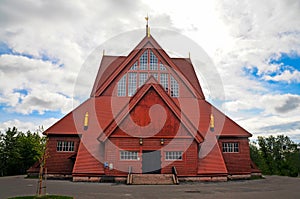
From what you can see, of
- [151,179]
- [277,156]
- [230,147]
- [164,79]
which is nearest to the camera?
[151,179]

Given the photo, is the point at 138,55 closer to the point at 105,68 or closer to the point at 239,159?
the point at 105,68

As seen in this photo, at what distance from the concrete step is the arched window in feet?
31.8

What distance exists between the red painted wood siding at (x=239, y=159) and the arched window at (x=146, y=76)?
791 cm

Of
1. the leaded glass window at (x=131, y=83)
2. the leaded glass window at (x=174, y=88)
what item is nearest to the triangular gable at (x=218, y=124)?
the leaded glass window at (x=174, y=88)

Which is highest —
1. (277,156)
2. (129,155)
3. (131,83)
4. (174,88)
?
(131,83)

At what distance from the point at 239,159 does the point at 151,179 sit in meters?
10.8

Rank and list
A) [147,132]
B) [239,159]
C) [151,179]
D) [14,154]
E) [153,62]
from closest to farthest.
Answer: [151,179] < [147,132] < [239,159] < [153,62] < [14,154]

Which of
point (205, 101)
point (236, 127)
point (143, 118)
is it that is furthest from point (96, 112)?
point (236, 127)

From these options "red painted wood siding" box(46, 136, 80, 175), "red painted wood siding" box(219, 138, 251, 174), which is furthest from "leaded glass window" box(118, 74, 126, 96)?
"red painted wood siding" box(219, 138, 251, 174)

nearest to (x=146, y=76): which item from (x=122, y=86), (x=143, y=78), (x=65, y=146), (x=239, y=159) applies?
(x=143, y=78)

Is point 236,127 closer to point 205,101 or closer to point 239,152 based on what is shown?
point 239,152

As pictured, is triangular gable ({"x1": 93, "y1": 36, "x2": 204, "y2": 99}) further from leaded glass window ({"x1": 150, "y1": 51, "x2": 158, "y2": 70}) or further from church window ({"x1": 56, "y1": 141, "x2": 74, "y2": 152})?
church window ({"x1": 56, "y1": 141, "x2": 74, "y2": 152})

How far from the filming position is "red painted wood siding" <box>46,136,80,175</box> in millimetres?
24578

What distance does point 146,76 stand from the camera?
27625mm
